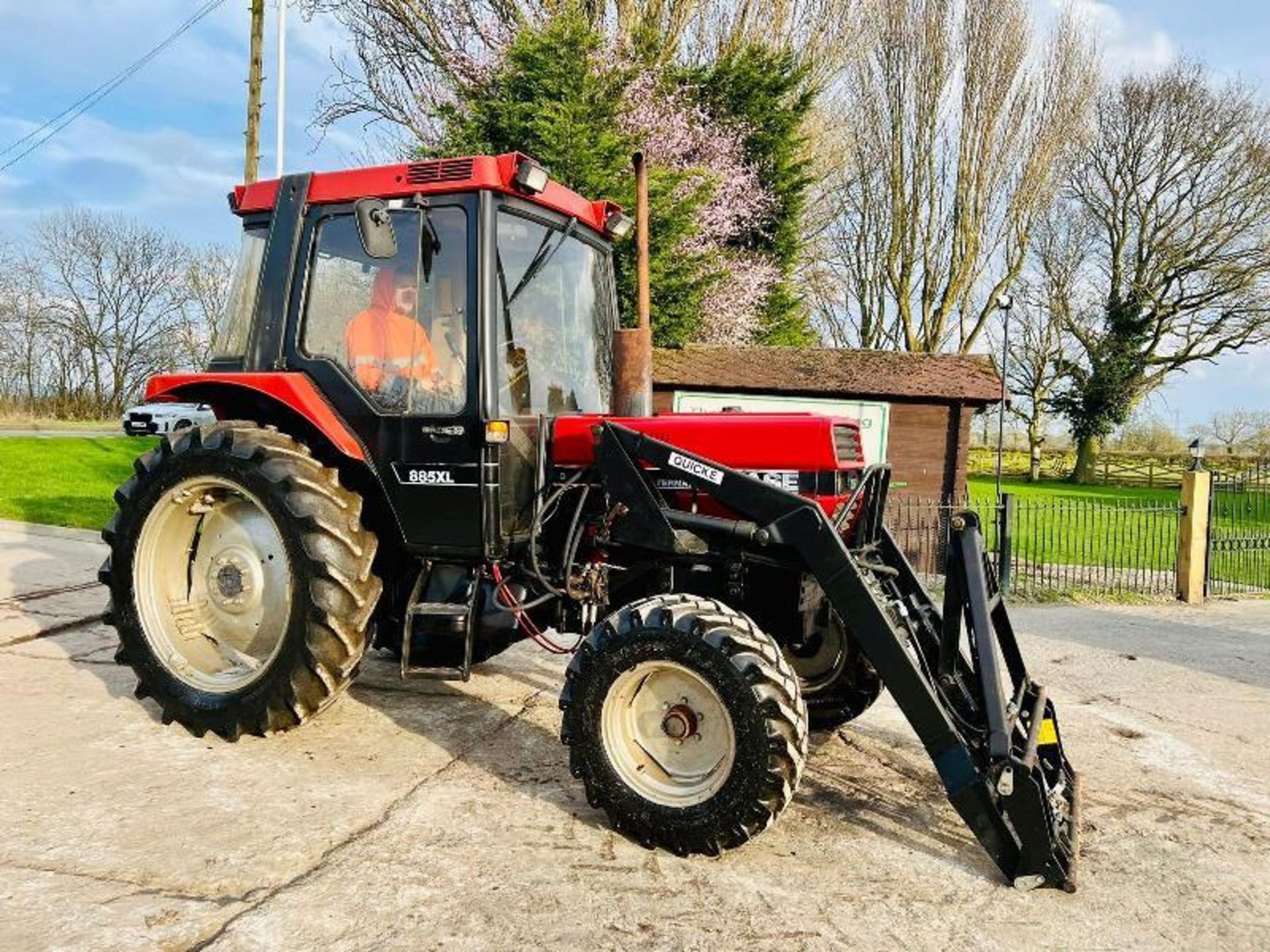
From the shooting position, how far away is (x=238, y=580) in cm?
439

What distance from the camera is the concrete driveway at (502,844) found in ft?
9.08

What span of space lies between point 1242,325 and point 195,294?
3738 cm

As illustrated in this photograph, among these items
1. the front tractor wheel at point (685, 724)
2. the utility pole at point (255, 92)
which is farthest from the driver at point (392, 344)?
the utility pole at point (255, 92)

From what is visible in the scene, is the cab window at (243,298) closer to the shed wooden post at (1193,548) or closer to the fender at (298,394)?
the fender at (298,394)

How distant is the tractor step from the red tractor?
0.06ft

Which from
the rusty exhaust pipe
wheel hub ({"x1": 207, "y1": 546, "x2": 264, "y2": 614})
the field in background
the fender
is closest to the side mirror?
the fender

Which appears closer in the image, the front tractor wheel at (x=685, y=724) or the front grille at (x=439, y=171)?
the front tractor wheel at (x=685, y=724)

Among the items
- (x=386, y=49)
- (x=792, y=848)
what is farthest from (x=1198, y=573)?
(x=386, y=49)

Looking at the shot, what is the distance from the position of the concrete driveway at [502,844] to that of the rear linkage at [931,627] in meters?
0.24

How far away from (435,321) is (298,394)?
71cm

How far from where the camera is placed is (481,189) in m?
4.00

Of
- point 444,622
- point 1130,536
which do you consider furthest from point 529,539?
point 1130,536

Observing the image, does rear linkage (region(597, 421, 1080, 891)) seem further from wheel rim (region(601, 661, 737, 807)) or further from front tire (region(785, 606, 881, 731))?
wheel rim (region(601, 661, 737, 807))

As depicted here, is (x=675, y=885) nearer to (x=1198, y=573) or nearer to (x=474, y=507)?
(x=474, y=507)
